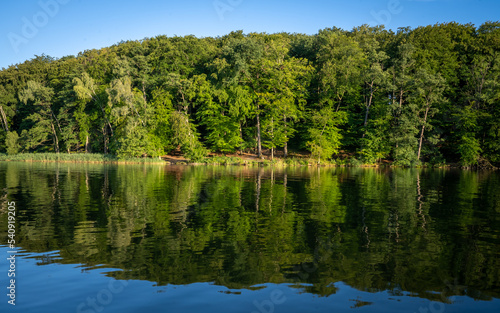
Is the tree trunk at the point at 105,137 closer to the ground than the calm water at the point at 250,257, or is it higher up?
higher up

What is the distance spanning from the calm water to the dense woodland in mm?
46392

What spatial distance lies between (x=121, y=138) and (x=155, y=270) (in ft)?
193

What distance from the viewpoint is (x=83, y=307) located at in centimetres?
769

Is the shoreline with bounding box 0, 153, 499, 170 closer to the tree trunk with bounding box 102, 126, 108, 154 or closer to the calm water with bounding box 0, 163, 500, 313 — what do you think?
the tree trunk with bounding box 102, 126, 108, 154

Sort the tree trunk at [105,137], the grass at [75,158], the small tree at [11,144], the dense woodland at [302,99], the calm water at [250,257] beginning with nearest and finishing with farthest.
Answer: the calm water at [250,257] < the dense woodland at [302,99] < the grass at [75,158] < the tree trunk at [105,137] < the small tree at [11,144]

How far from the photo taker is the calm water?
8.14m

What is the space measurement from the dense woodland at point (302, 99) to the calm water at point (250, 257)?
46392mm

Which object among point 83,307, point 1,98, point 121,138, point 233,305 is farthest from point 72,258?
point 1,98

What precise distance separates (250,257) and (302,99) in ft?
200

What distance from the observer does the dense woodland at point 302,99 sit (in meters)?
62.5

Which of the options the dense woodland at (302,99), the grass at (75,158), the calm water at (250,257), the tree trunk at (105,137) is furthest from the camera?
the tree trunk at (105,137)
